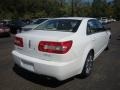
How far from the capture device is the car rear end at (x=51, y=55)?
4.36m

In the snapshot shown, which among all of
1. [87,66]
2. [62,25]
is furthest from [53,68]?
[62,25]

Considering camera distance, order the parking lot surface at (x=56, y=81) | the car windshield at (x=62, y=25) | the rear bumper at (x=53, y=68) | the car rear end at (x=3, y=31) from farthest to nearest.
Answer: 1. the car rear end at (x=3, y=31)
2. the car windshield at (x=62, y=25)
3. the parking lot surface at (x=56, y=81)
4. the rear bumper at (x=53, y=68)

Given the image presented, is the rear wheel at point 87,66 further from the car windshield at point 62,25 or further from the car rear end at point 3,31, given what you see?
the car rear end at point 3,31

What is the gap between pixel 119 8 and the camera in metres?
92.2

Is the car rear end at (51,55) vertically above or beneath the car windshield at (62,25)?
beneath

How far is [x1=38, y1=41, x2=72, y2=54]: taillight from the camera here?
4.36 metres

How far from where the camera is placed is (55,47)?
438 cm

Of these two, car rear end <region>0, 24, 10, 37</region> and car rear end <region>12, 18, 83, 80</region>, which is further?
car rear end <region>0, 24, 10, 37</region>

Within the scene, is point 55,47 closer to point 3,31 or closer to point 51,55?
point 51,55

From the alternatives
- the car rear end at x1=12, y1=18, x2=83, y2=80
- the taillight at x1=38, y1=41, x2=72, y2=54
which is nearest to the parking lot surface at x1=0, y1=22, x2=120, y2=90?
the car rear end at x1=12, y1=18, x2=83, y2=80

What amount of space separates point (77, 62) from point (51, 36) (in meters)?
0.84

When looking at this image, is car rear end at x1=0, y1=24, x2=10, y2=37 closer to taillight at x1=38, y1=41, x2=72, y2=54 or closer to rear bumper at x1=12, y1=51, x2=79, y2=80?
rear bumper at x1=12, y1=51, x2=79, y2=80

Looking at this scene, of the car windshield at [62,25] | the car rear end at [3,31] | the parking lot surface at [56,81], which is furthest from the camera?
the car rear end at [3,31]

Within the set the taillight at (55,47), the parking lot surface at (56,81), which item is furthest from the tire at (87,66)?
the taillight at (55,47)
